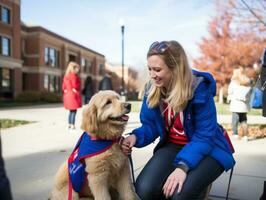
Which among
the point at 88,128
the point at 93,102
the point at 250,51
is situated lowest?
the point at 88,128

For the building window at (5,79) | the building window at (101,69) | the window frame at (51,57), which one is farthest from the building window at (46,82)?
the building window at (101,69)

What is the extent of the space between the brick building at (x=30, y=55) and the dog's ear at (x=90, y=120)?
33.0 meters

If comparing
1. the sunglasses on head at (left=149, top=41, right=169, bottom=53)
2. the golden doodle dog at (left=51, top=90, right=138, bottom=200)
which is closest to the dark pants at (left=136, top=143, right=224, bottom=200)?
the golden doodle dog at (left=51, top=90, right=138, bottom=200)

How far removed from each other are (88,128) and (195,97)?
1.05m

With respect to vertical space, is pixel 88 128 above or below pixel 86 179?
above

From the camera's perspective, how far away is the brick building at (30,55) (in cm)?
3484

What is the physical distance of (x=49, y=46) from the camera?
148 feet

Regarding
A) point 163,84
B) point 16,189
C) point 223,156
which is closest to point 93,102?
point 163,84

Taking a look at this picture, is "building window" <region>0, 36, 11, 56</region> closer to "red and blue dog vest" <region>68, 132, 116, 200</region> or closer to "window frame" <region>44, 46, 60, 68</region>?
"window frame" <region>44, 46, 60, 68</region>

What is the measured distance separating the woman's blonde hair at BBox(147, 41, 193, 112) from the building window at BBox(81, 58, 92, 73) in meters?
54.2

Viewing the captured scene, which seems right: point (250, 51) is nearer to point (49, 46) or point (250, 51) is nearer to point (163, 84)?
point (49, 46)

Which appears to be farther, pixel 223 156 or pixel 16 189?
pixel 16 189

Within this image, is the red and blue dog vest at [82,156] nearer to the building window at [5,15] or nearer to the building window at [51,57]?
the building window at [5,15]

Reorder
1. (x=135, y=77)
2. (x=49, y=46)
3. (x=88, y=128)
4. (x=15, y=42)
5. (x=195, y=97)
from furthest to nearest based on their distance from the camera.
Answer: (x=135, y=77) → (x=49, y=46) → (x=15, y=42) → (x=88, y=128) → (x=195, y=97)
